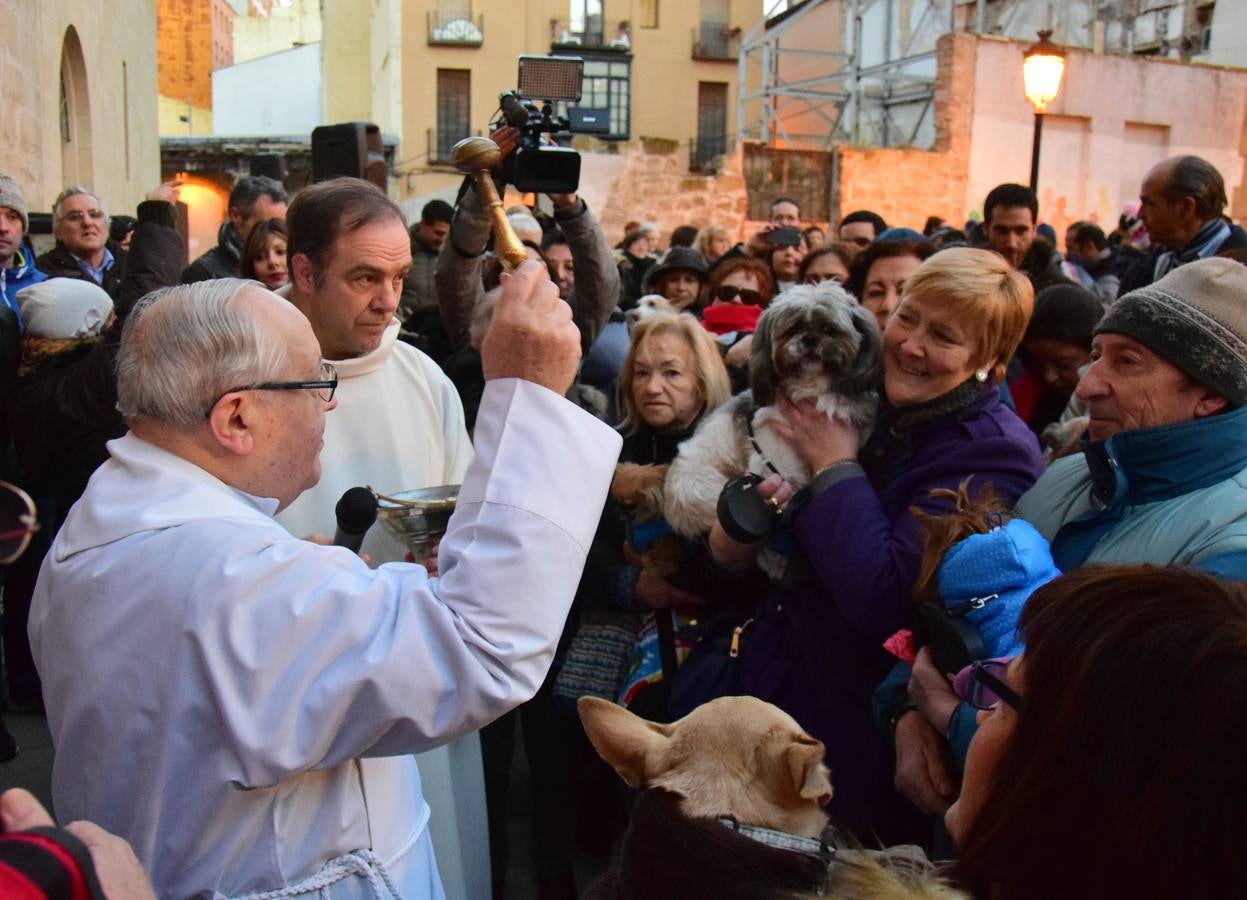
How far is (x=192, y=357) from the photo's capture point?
5.55ft

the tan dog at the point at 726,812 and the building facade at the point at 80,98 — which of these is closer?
the tan dog at the point at 726,812

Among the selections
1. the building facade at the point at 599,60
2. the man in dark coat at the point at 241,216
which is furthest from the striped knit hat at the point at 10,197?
the building facade at the point at 599,60

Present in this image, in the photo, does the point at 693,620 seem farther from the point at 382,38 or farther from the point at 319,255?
the point at 382,38

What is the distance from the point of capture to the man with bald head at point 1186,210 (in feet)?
15.7

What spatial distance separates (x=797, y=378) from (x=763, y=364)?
0.50 ft

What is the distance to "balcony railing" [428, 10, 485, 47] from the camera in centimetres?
3606

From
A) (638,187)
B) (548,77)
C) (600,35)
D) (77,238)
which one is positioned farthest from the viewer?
(600,35)

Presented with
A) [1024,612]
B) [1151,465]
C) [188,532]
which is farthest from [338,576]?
[1151,465]

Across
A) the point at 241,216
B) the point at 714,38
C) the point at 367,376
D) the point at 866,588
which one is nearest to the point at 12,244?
the point at 241,216

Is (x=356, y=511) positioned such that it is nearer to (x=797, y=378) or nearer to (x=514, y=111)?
(x=514, y=111)

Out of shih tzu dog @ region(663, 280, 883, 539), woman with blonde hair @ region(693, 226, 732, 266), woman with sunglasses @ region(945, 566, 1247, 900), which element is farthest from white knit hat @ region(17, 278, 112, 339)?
woman with blonde hair @ region(693, 226, 732, 266)

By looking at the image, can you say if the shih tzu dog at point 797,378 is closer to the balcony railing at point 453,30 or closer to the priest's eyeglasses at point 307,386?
the priest's eyeglasses at point 307,386

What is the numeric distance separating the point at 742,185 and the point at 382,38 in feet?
67.2

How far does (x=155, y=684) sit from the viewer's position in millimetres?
1559
